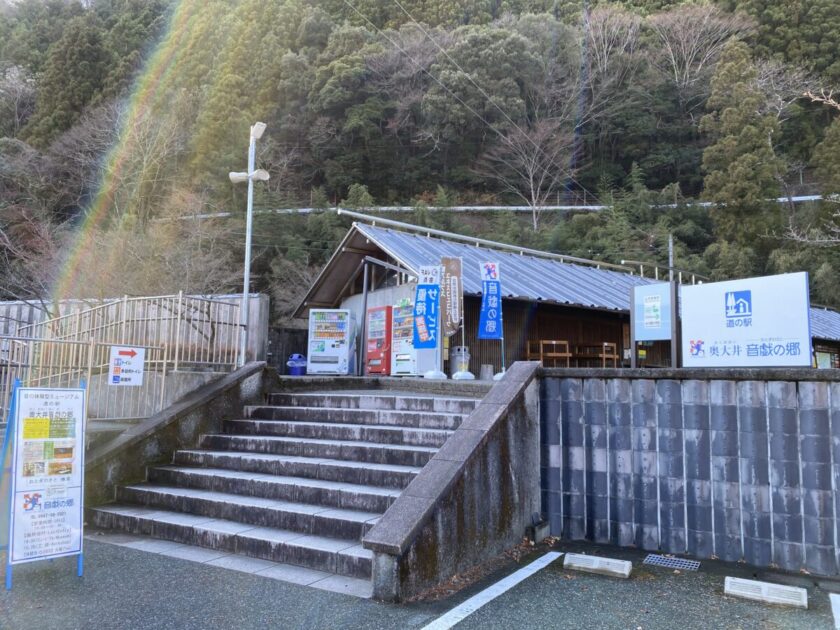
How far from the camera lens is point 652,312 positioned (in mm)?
6102

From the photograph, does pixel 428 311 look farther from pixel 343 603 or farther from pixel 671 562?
pixel 343 603

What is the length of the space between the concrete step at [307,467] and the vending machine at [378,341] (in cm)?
761

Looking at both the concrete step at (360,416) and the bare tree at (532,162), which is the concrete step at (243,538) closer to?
the concrete step at (360,416)

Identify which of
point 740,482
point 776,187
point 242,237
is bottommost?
point 740,482

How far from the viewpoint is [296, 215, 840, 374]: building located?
543 inches

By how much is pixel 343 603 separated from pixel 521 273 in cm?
1260

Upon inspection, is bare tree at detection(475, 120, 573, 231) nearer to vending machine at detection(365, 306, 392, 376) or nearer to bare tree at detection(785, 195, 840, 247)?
bare tree at detection(785, 195, 840, 247)

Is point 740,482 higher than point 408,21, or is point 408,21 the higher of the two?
point 408,21

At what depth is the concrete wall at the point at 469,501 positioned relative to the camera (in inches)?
150

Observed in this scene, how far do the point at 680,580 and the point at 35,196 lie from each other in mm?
29677

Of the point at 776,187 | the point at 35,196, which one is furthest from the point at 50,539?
the point at 776,187

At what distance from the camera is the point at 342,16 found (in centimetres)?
3969

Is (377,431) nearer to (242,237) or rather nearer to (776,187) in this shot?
(242,237)

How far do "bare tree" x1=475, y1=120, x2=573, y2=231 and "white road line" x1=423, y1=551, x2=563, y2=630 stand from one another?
3128 centimetres
